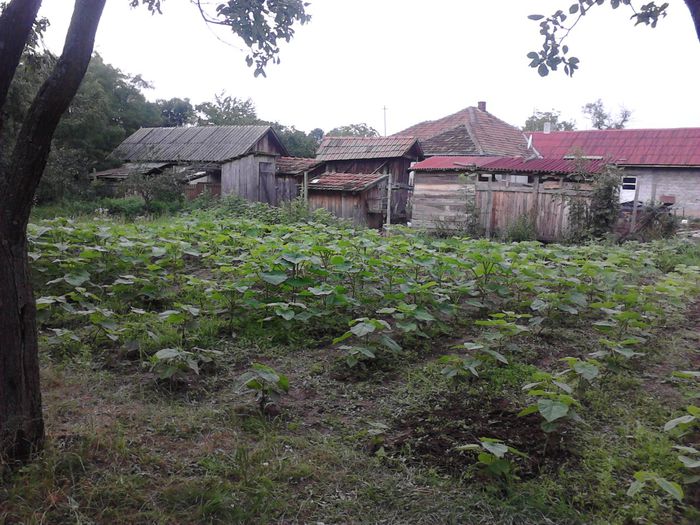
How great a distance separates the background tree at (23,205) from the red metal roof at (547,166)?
526 inches

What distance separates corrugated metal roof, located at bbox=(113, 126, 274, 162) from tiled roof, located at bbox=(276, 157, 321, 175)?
9.70 feet

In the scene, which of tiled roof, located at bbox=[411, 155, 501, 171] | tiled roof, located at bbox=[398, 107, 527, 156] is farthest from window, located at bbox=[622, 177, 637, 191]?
tiled roof, located at bbox=[411, 155, 501, 171]

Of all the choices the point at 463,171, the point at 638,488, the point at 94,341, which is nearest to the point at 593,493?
the point at 638,488

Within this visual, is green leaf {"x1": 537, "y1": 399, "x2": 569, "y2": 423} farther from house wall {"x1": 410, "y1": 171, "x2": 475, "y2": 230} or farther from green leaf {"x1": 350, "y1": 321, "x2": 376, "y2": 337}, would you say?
house wall {"x1": 410, "y1": 171, "x2": 475, "y2": 230}

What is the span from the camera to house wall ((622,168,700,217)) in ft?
79.3

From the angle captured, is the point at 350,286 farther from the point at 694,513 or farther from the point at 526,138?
the point at 526,138

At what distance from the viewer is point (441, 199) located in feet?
53.1

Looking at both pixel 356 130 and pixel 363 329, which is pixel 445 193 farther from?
pixel 356 130

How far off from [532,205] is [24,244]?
1318 centimetres

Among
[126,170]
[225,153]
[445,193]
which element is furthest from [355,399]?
[126,170]

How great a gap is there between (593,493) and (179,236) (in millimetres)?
6277

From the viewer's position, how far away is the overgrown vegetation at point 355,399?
8.07ft

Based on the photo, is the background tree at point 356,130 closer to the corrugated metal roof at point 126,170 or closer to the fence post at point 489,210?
the corrugated metal roof at point 126,170

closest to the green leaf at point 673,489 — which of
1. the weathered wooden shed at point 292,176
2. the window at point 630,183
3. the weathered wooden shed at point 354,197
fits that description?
the weathered wooden shed at point 354,197
